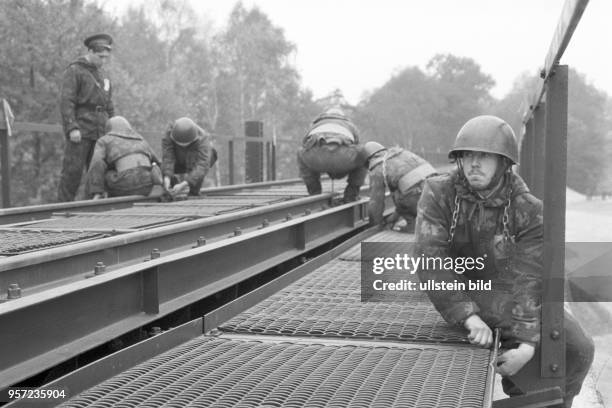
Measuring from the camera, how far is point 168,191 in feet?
25.8

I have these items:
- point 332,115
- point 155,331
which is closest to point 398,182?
point 332,115


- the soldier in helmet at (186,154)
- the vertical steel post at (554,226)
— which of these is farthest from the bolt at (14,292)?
the soldier in helmet at (186,154)

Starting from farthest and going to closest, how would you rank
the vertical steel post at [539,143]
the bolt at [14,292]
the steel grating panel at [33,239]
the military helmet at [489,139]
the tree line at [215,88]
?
1. the tree line at [215,88]
2. the vertical steel post at [539,143]
3. the steel grating panel at [33,239]
4. the military helmet at [489,139]
5. the bolt at [14,292]

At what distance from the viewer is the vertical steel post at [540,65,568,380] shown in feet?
10.6

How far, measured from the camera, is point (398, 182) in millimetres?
7945

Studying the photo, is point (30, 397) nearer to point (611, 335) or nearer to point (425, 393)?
point (425, 393)

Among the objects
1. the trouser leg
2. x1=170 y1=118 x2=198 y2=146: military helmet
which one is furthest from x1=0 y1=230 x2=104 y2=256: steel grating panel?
the trouser leg

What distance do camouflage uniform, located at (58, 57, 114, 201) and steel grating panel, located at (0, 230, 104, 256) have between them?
14.5 feet

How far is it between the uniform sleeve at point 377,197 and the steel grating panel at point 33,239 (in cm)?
400

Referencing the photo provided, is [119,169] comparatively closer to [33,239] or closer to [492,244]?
[33,239]

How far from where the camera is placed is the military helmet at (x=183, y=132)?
8.66 metres

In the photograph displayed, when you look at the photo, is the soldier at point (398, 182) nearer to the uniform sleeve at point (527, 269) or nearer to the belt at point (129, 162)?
the belt at point (129, 162)

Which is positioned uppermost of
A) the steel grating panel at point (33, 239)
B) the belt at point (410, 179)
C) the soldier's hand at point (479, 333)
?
the belt at point (410, 179)

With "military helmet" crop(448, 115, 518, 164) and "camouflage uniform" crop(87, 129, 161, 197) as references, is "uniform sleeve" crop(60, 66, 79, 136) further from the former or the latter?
"military helmet" crop(448, 115, 518, 164)
